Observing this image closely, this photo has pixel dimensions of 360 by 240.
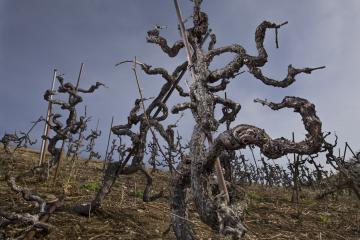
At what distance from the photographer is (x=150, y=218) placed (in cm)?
811

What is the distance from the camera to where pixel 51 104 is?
12516mm

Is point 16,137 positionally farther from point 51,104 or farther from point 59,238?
point 59,238

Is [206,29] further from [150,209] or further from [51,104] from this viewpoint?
[51,104]

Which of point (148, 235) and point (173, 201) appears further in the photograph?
point (148, 235)

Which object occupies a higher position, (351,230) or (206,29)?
(206,29)

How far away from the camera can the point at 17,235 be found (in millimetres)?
5734

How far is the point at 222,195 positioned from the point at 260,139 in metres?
0.79

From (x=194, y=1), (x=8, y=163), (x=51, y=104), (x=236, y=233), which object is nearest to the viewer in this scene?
(x=236, y=233)

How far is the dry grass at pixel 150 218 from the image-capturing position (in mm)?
6711

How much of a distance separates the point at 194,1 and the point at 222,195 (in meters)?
2.78

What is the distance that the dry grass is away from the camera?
22.0ft

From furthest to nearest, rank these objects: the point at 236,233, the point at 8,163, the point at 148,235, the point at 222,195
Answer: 1. the point at 8,163
2. the point at 148,235
3. the point at 222,195
4. the point at 236,233

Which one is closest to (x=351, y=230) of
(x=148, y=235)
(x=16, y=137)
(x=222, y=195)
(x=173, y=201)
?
(x=148, y=235)

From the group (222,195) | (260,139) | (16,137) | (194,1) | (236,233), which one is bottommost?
(236,233)
